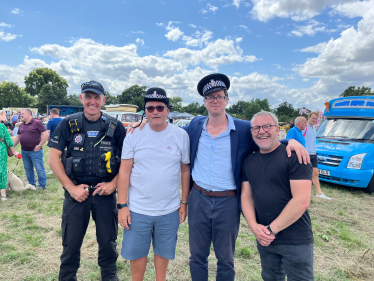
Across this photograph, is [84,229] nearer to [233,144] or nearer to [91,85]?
[91,85]

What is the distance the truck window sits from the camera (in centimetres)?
728

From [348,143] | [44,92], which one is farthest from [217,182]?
[44,92]

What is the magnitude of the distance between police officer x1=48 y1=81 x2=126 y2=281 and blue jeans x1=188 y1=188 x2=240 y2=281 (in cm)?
97

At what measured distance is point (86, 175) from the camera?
102 inches

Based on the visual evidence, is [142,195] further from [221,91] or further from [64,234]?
[221,91]

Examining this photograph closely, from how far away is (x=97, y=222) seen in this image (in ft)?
8.51

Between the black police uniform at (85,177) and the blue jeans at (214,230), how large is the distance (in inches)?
38.2

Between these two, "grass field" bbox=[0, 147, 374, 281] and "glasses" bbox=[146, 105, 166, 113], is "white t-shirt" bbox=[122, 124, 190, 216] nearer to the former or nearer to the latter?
"glasses" bbox=[146, 105, 166, 113]

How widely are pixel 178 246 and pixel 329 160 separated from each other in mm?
5923

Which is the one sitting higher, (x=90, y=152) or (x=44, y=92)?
(x=44, y=92)

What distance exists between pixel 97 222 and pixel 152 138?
1.19 metres

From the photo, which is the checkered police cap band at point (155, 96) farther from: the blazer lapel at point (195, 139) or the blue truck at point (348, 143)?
the blue truck at point (348, 143)

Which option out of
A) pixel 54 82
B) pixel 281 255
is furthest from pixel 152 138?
pixel 54 82

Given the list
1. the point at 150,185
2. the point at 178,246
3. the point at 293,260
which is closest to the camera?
the point at 293,260
